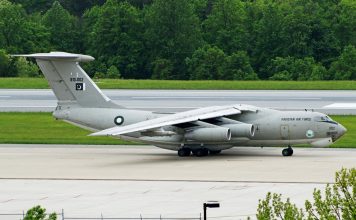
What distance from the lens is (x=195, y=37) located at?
114000 mm

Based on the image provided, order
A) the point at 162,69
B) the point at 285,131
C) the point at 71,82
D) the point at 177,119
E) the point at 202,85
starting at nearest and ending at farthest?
1. the point at 177,119
2. the point at 285,131
3. the point at 71,82
4. the point at 202,85
5. the point at 162,69

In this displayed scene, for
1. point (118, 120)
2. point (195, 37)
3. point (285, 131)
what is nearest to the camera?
point (285, 131)

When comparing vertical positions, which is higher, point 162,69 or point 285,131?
point 162,69

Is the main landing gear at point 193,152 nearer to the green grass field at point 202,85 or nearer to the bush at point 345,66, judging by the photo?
the green grass field at point 202,85

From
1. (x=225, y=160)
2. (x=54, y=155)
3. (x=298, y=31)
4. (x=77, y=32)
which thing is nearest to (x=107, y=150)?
(x=54, y=155)

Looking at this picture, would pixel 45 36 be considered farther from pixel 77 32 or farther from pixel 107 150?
pixel 107 150

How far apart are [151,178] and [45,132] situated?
1951cm

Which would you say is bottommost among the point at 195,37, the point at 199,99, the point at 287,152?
the point at 287,152

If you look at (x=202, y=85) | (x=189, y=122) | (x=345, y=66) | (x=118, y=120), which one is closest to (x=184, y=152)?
(x=189, y=122)

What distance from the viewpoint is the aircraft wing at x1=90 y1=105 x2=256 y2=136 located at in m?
42.9

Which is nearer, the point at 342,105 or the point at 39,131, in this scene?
the point at 39,131

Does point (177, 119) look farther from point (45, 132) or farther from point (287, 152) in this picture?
point (45, 132)

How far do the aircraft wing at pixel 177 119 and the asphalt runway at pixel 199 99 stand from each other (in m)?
19.3

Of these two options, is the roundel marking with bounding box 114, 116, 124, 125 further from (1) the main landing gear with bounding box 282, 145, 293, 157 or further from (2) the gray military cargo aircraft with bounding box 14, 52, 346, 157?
(1) the main landing gear with bounding box 282, 145, 293, 157
